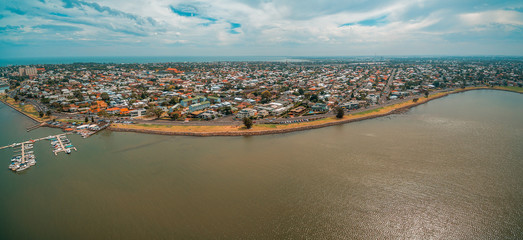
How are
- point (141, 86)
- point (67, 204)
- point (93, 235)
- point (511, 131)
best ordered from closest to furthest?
point (93, 235) → point (67, 204) → point (511, 131) → point (141, 86)

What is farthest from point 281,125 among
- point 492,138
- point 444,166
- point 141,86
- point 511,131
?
point 141,86

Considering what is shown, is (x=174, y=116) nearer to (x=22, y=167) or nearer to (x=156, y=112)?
(x=156, y=112)

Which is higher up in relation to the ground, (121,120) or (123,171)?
(121,120)

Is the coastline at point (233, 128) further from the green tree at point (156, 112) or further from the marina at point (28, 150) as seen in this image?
the marina at point (28, 150)

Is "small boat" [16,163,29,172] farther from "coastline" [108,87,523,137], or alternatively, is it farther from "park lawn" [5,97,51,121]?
"park lawn" [5,97,51,121]

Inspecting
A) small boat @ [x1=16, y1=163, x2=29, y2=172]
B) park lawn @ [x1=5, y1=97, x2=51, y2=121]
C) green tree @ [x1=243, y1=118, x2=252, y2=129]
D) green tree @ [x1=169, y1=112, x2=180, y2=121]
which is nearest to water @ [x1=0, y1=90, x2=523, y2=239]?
small boat @ [x1=16, y1=163, x2=29, y2=172]

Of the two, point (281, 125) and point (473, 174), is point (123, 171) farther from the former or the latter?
point (473, 174)
